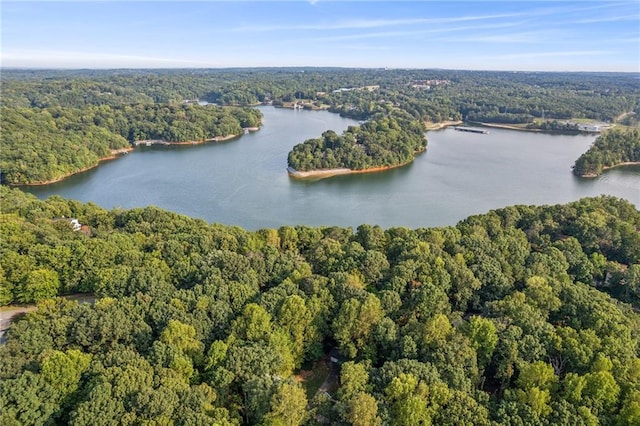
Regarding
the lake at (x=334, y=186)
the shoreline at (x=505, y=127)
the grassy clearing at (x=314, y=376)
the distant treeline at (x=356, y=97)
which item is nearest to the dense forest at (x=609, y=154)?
the lake at (x=334, y=186)

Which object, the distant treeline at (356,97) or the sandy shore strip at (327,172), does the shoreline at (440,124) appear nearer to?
the distant treeline at (356,97)

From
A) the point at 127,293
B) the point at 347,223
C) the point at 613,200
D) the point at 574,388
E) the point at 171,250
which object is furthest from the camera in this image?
the point at 347,223

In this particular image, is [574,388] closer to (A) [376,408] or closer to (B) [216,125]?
(A) [376,408]

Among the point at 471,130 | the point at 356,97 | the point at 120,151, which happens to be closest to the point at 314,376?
the point at 120,151

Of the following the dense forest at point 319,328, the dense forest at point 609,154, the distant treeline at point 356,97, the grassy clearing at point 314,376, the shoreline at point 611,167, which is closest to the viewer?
the dense forest at point 319,328

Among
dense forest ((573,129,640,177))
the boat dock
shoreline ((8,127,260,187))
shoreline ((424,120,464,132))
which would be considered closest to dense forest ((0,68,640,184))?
Result: shoreline ((8,127,260,187))

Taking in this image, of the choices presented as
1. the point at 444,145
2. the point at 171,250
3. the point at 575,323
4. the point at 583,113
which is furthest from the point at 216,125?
the point at 583,113
